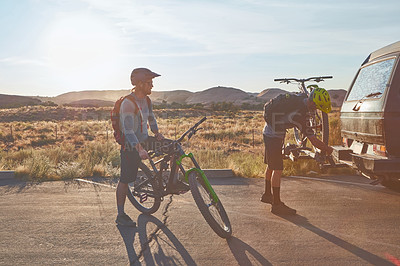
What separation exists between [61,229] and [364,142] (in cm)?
443

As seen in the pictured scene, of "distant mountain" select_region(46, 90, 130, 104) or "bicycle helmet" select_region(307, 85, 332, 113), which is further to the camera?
"distant mountain" select_region(46, 90, 130, 104)

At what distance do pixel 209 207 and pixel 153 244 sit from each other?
0.78m

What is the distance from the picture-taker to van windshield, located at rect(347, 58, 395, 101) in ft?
19.3

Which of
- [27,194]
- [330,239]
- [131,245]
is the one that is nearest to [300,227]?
[330,239]

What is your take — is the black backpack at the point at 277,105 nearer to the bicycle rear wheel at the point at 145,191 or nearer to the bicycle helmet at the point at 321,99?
the bicycle helmet at the point at 321,99

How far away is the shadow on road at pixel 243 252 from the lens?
4.18m

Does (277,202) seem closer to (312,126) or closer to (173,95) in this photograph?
(312,126)

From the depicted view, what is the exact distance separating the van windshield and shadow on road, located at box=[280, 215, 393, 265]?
2063 millimetres

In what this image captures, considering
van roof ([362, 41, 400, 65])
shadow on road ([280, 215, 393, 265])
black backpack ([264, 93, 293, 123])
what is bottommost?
shadow on road ([280, 215, 393, 265])

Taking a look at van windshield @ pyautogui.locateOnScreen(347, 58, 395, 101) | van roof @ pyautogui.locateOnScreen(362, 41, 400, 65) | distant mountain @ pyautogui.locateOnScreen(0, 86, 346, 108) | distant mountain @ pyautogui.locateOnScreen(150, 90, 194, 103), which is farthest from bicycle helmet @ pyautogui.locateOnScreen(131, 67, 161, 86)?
distant mountain @ pyautogui.locateOnScreen(150, 90, 194, 103)

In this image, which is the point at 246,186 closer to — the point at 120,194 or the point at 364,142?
the point at 364,142

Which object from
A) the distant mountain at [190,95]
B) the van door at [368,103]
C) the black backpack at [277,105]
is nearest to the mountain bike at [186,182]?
the black backpack at [277,105]

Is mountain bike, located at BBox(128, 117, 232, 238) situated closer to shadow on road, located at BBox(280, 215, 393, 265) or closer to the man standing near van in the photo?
shadow on road, located at BBox(280, 215, 393, 265)

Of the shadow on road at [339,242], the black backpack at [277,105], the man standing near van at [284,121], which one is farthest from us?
the black backpack at [277,105]
